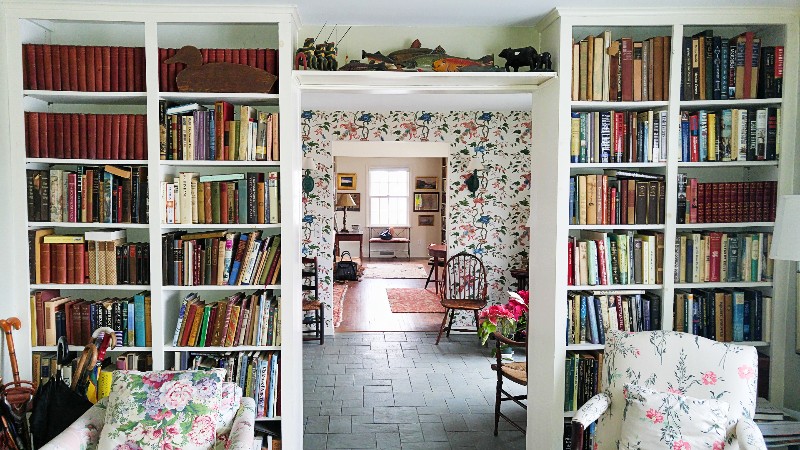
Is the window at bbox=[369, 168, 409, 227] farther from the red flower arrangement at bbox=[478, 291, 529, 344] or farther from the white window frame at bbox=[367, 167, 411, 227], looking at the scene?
the red flower arrangement at bbox=[478, 291, 529, 344]

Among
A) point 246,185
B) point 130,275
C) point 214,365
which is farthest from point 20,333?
point 246,185

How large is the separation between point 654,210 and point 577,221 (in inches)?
16.6

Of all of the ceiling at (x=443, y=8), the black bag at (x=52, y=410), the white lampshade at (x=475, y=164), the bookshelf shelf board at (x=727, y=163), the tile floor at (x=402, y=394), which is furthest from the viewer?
the white lampshade at (x=475, y=164)

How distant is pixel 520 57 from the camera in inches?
Answer: 126

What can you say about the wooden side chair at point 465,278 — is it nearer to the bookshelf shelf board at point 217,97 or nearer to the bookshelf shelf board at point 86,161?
the bookshelf shelf board at point 217,97

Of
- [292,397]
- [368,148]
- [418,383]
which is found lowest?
[418,383]

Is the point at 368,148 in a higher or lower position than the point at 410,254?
higher

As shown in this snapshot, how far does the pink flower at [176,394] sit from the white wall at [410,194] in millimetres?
10536

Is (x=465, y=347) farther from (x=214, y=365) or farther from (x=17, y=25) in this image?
(x=17, y=25)

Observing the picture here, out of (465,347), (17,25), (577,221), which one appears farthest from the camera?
(465,347)

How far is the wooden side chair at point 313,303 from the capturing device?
257 inches

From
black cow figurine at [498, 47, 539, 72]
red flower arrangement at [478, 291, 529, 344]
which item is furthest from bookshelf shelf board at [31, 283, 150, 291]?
black cow figurine at [498, 47, 539, 72]

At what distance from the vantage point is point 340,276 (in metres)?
10.7

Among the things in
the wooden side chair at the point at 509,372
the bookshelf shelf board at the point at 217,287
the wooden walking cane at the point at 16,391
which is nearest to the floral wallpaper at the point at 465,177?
the wooden side chair at the point at 509,372
